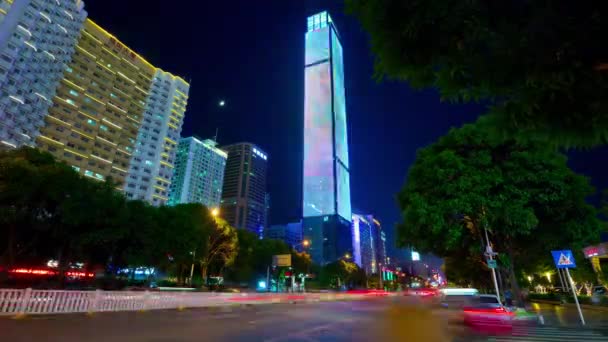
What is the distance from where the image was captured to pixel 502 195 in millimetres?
16812

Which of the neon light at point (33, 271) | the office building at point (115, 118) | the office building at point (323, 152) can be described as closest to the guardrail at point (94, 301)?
the neon light at point (33, 271)

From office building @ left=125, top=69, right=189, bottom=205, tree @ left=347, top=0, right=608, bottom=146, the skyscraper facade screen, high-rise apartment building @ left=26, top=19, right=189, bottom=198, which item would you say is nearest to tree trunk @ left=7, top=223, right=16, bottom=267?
tree @ left=347, top=0, right=608, bottom=146

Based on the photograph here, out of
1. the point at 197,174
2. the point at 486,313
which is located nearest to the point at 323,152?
the point at 197,174

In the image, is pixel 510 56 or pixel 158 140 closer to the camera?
pixel 510 56

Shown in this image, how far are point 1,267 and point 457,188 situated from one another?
112 ft

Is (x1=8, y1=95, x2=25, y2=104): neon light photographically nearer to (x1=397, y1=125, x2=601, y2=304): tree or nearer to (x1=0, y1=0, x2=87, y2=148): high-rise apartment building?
(x1=0, y1=0, x2=87, y2=148): high-rise apartment building

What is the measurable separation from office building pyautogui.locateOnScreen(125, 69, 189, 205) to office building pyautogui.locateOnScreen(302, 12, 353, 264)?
63.3 m

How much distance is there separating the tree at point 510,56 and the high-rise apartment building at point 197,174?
144756 mm

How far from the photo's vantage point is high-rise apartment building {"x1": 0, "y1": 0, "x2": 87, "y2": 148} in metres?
64.9

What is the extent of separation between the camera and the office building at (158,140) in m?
96.6

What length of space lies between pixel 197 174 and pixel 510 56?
155680 mm

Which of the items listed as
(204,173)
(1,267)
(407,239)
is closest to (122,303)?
(1,267)

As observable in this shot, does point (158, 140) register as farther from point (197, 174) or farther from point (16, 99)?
point (197, 174)

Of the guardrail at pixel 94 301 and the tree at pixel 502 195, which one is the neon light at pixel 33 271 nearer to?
the guardrail at pixel 94 301
